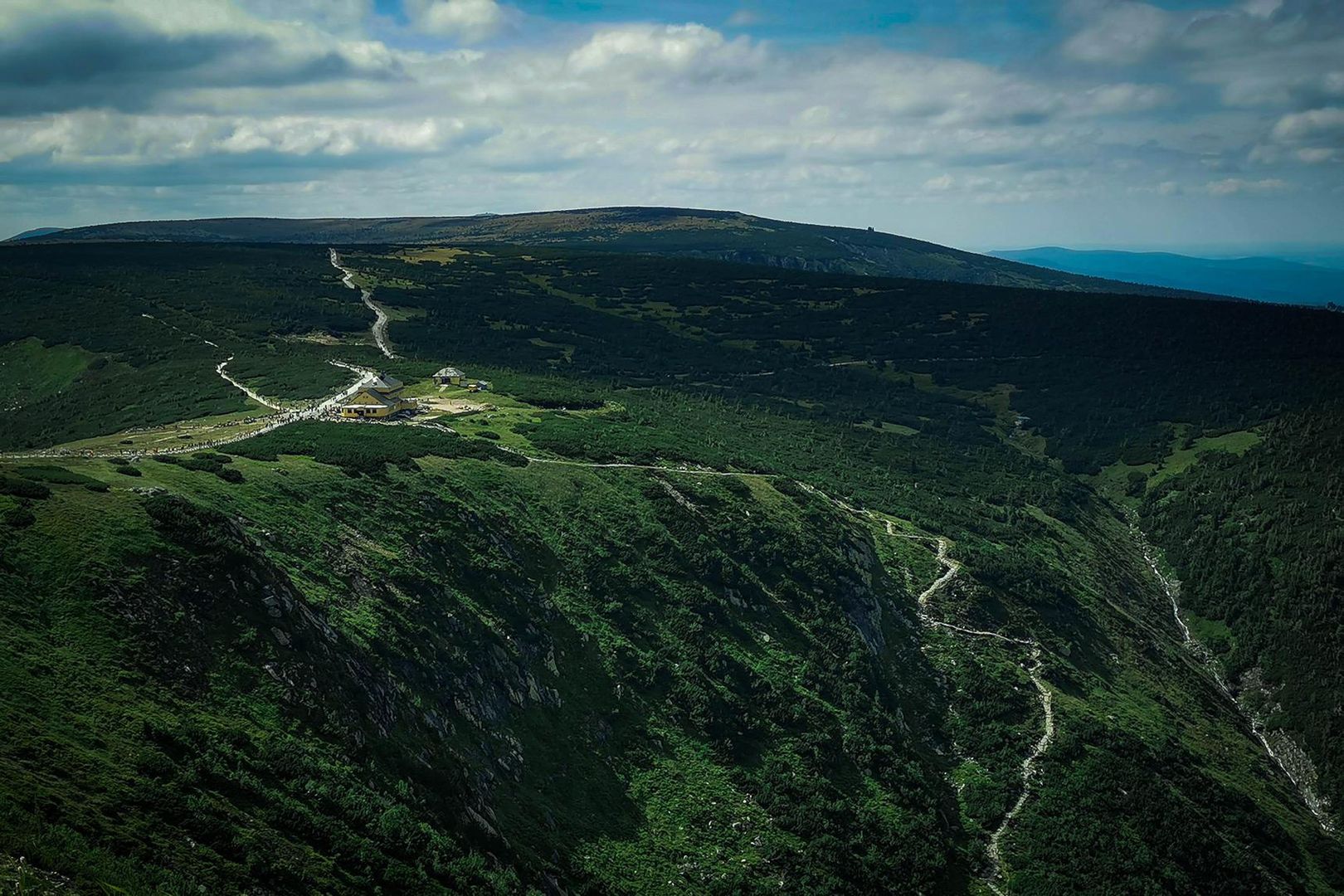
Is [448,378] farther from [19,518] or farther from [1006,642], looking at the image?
[19,518]

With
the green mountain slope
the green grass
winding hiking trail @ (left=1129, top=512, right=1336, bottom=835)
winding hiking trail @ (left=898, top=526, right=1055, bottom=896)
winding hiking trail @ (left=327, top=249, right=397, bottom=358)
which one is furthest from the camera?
winding hiking trail @ (left=327, top=249, right=397, bottom=358)

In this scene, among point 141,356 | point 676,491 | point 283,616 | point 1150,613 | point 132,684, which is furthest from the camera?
point 141,356

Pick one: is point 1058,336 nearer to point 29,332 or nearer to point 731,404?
point 731,404

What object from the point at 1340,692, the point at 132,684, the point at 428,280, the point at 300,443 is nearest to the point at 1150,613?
the point at 1340,692

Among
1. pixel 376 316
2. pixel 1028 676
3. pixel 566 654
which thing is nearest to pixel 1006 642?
pixel 1028 676

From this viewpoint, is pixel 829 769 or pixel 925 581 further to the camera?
pixel 925 581

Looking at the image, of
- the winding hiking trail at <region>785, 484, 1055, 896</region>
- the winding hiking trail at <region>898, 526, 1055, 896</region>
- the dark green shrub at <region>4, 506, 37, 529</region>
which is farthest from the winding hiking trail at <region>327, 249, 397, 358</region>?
the dark green shrub at <region>4, 506, 37, 529</region>

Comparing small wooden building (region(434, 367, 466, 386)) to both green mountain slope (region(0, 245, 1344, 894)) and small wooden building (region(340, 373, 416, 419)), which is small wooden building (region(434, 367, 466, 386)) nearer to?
green mountain slope (region(0, 245, 1344, 894))
